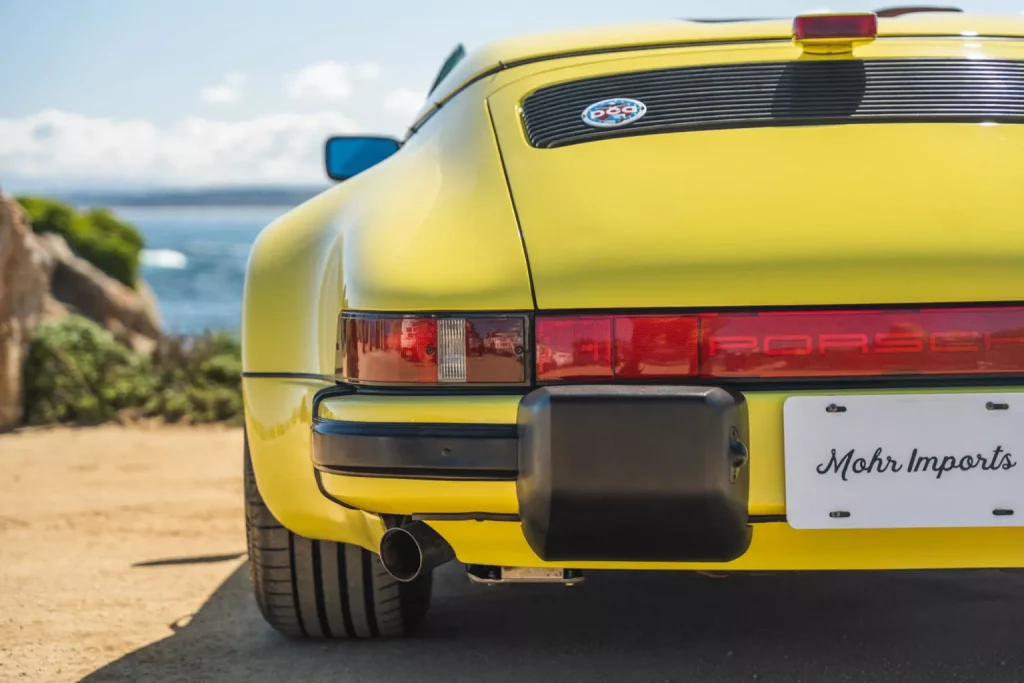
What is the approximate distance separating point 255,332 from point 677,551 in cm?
115

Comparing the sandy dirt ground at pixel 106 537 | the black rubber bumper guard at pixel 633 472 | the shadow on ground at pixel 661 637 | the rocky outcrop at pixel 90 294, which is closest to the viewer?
the black rubber bumper guard at pixel 633 472

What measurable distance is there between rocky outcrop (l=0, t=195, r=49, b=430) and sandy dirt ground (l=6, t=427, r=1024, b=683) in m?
3.37

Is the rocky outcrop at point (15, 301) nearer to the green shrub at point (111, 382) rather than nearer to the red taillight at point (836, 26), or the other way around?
the green shrub at point (111, 382)

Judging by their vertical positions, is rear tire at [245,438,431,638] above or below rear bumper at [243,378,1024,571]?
below

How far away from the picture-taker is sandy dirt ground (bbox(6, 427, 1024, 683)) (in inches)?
105

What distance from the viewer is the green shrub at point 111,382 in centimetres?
770

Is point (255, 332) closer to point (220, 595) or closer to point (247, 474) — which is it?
point (247, 474)

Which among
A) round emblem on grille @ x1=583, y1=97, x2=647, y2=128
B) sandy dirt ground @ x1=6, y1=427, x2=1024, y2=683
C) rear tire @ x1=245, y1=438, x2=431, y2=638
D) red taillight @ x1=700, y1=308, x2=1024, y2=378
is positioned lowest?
sandy dirt ground @ x1=6, y1=427, x2=1024, y2=683

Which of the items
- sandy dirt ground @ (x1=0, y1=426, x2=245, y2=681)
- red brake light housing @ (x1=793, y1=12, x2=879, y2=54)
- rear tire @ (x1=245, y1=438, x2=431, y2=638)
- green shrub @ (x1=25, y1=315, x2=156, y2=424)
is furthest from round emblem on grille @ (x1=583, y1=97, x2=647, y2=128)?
green shrub @ (x1=25, y1=315, x2=156, y2=424)

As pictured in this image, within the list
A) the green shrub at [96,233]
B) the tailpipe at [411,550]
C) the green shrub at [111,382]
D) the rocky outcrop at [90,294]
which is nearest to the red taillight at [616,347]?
the tailpipe at [411,550]

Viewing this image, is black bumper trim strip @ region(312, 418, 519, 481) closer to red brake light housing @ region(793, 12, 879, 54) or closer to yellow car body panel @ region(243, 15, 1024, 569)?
yellow car body panel @ region(243, 15, 1024, 569)

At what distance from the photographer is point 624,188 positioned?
222 centimetres

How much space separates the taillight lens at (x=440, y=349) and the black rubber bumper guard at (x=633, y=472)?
0.32ft

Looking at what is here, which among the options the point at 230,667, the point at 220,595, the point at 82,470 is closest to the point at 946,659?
the point at 230,667
